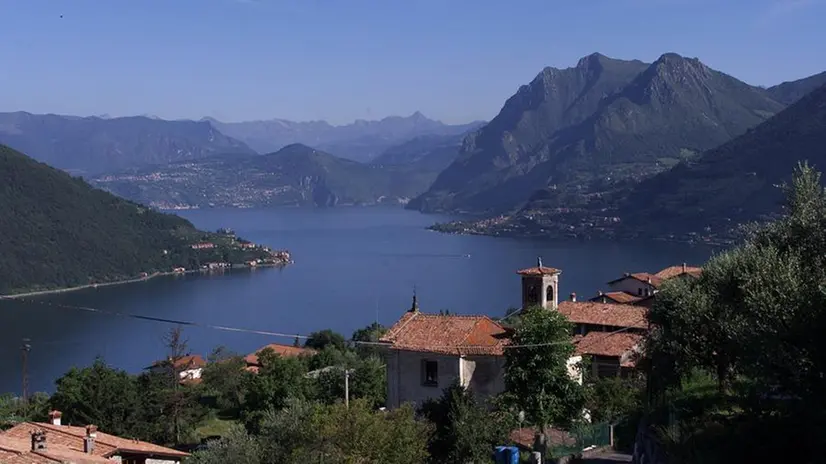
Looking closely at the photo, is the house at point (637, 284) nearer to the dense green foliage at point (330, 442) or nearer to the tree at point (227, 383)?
the tree at point (227, 383)

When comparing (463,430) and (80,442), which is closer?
(463,430)

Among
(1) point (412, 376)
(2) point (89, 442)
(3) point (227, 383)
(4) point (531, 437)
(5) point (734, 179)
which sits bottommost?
(3) point (227, 383)

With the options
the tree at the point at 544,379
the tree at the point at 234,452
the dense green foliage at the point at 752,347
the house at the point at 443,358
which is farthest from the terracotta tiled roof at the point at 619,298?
the tree at the point at 234,452

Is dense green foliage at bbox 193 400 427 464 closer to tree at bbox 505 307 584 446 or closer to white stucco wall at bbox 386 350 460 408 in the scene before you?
tree at bbox 505 307 584 446

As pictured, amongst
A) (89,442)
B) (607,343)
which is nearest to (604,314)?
(607,343)

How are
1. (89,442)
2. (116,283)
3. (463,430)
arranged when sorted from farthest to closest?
(116,283) → (463,430) → (89,442)

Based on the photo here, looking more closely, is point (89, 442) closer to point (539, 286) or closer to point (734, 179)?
point (539, 286)
